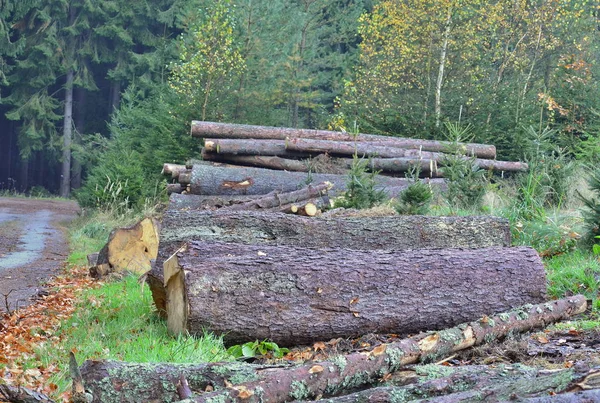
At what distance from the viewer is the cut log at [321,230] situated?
8.77 meters

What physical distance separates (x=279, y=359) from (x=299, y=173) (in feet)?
33.4

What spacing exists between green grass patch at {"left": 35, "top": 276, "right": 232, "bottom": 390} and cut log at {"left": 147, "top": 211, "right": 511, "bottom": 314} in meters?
0.80

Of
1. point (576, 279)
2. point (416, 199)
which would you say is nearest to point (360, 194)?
point (416, 199)

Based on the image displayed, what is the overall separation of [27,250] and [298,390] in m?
12.8

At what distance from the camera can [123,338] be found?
23.0ft

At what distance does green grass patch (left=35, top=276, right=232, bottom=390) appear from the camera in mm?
6121

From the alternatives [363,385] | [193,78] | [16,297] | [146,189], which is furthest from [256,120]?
[363,385]

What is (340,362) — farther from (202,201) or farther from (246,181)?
(246,181)

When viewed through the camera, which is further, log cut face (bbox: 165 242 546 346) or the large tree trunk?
log cut face (bbox: 165 242 546 346)

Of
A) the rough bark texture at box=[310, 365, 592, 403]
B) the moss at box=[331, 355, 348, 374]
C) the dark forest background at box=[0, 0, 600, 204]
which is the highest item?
the dark forest background at box=[0, 0, 600, 204]

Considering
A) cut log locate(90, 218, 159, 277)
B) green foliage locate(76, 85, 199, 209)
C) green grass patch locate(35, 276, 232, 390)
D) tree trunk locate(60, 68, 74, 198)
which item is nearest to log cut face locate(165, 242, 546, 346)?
green grass patch locate(35, 276, 232, 390)

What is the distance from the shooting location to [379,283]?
289 inches

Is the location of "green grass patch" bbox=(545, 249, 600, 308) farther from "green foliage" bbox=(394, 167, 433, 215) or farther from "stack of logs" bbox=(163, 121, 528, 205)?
"stack of logs" bbox=(163, 121, 528, 205)

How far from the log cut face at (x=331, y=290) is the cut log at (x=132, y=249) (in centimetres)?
434
